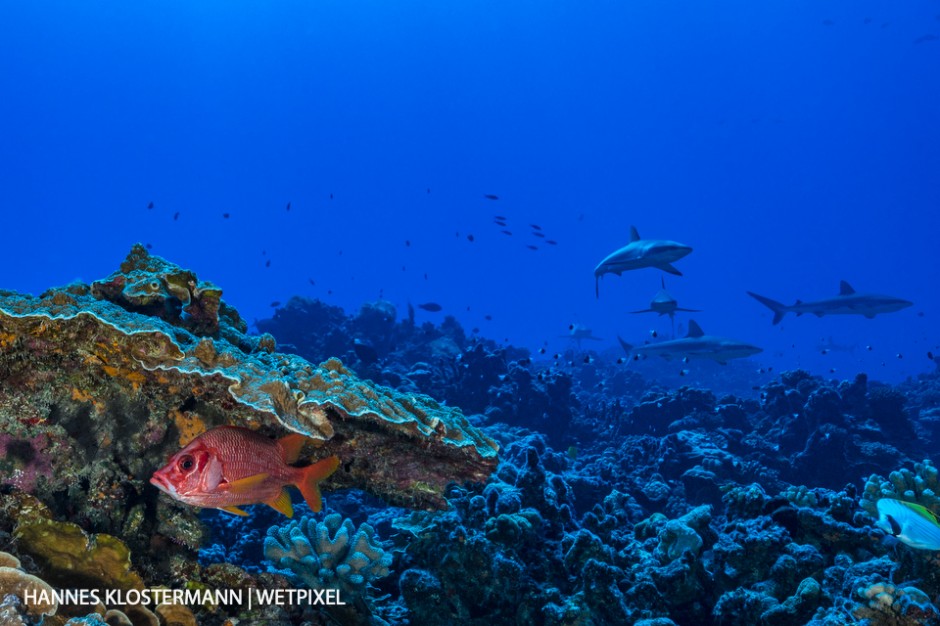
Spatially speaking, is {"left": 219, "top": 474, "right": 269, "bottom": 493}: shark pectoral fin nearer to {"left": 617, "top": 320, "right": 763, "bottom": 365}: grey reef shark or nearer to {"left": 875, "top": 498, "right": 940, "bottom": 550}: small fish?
{"left": 875, "top": 498, "right": 940, "bottom": 550}: small fish

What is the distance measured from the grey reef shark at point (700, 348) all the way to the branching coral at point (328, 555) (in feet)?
39.1

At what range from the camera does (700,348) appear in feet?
49.2

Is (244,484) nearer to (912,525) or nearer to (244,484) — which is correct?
(244,484)

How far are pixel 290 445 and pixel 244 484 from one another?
37 cm

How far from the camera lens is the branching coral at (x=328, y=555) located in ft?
13.8

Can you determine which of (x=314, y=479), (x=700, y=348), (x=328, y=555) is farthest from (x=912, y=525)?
(x=700, y=348)

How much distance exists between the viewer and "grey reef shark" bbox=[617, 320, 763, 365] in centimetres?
1472

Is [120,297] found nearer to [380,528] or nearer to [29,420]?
[29,420]

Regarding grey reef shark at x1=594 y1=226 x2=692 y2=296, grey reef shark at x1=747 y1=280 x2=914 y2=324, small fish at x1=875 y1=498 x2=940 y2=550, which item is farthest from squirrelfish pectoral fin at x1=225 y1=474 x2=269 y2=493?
grey reef shark at x1=747 y1=280 x2=914 y2=324

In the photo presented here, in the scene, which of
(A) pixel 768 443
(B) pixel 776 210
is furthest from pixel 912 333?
(A) pixel 768 443

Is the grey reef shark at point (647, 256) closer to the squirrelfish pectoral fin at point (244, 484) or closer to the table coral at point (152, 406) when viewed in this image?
the table coral at point (152, 406)

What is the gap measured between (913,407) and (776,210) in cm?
18674

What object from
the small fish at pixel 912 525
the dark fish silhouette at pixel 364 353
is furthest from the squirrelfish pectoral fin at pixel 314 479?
the dark fish silhouette at pixel 364 353

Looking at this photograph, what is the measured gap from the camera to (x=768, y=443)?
11867 millimetres
